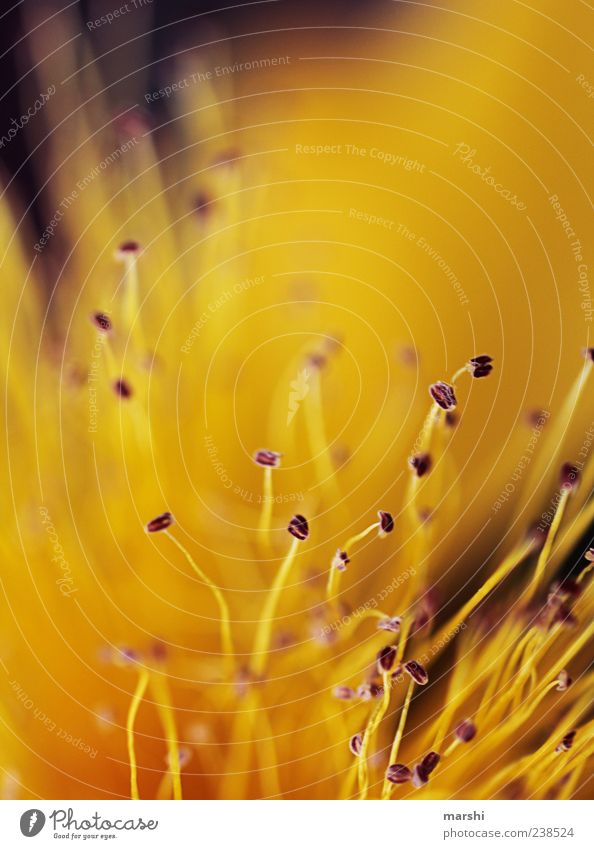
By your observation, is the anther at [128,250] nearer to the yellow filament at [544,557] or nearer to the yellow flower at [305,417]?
the yellow flower at [305,417]

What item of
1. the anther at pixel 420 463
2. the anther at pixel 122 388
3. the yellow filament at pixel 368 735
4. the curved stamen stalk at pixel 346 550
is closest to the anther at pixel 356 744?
the yellow filament at pixel 368 735

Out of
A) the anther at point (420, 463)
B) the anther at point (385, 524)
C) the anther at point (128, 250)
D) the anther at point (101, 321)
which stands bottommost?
the anther at point (385, 524)

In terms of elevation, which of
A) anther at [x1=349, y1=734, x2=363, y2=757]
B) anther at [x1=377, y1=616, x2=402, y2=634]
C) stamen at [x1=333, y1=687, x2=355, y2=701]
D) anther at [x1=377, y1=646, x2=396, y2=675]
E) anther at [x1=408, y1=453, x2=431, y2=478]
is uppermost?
anther at [x1=408, y1=453, x2=431, y2=478]

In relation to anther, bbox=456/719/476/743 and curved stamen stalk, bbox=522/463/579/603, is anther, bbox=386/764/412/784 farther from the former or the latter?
curved stamen stalk, bbox=522/463/579/603

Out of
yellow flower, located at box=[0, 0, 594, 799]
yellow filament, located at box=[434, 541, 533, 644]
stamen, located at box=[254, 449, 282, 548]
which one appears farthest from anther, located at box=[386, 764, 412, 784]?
stamen, located at box=[254, 449, 282, 548]

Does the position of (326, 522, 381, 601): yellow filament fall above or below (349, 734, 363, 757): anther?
above
